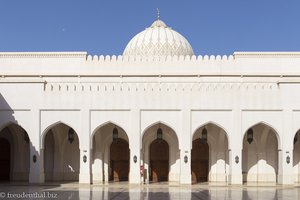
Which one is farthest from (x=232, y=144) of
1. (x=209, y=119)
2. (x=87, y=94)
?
(x=87, y=94)

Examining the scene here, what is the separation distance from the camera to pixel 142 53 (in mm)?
29188

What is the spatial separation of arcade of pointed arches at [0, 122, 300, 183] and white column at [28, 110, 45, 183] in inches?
40.7

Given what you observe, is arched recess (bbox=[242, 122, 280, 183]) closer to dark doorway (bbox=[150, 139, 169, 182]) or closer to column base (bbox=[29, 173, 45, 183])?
dark doorway (bbox=[150, 139, 169, 182])

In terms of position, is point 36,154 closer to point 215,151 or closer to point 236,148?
point 215,151

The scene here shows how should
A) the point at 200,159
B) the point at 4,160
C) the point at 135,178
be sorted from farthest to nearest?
the point at 4,160 < the point at 200,159 < the point at 135,178

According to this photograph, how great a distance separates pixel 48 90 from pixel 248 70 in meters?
10.5

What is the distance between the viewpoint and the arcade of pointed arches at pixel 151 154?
83.0ft

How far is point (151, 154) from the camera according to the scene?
1023 inches

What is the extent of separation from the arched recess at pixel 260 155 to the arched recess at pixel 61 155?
8.55 metres

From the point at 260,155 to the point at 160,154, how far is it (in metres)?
5.01

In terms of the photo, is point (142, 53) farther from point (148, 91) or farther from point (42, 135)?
point (42, 135)

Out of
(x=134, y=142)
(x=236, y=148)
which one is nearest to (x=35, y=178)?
(x=134, y=142)

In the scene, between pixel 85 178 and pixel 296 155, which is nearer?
pixel 85 178

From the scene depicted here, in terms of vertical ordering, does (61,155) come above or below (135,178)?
above
